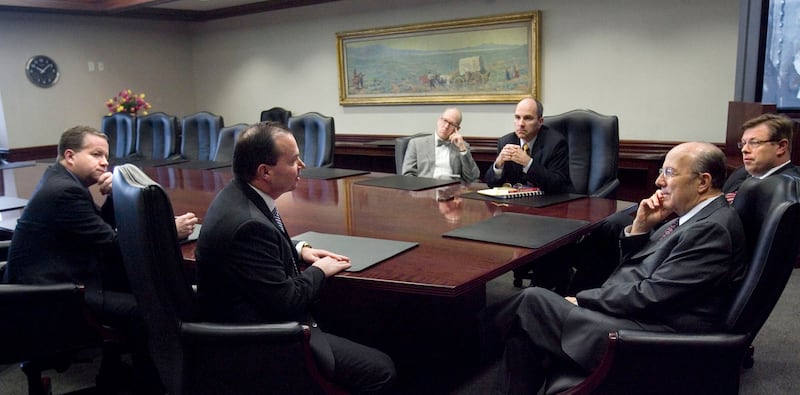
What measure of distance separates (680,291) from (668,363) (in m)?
0.19

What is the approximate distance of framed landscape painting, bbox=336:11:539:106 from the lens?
535 cm

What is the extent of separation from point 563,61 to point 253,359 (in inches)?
168

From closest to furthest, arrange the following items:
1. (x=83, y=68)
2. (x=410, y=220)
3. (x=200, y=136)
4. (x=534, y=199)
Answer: (x=410, y=220) < (x=534, y=199) < (x=200, y=136) < (x=83, y=68)

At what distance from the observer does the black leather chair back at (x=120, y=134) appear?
5867mm

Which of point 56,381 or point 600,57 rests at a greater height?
point 600,57

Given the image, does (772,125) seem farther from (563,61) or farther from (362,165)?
(362,165)

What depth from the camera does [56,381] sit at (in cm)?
255

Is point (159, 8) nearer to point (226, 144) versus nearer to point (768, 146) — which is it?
point (226, 144)

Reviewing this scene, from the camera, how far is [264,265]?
5.05ft

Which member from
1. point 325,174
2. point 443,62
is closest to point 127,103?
point 443,62

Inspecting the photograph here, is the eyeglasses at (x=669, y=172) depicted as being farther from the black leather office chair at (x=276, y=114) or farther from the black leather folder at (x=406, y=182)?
the black leather office chair at (x=276, y=114)

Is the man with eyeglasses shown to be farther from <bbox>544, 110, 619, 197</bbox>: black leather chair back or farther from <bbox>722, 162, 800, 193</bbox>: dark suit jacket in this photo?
<bbox>544, 110, 619, 197</bbox>: black leather chair back

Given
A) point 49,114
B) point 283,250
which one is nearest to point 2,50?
point 49,114

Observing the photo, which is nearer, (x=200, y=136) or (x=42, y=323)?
(x=42, y=323)
